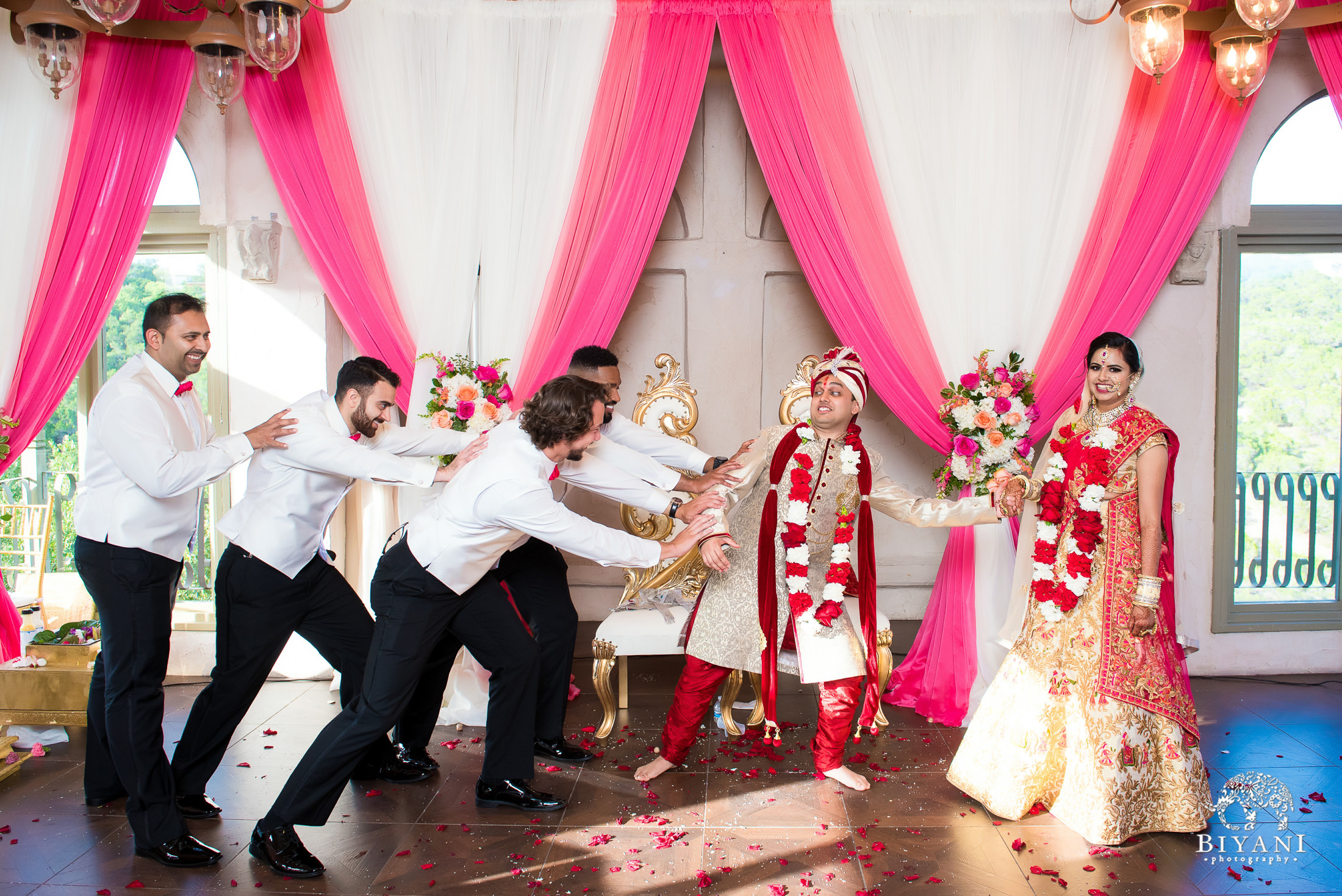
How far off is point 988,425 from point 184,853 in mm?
3779

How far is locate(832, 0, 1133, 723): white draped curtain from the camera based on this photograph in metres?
4.71

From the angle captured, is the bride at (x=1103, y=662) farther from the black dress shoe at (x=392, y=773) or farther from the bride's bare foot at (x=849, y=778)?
the black dress shoe at (x=392, y=773)

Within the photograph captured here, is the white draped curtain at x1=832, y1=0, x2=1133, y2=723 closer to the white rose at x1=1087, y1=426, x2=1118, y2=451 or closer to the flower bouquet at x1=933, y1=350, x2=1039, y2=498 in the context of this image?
the flower bouquet at x1=933, y1=350, x2=1039, y2=498

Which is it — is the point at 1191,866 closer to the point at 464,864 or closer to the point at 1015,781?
the point at 1015,781

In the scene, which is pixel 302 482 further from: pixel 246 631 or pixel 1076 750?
pixel 1076 750

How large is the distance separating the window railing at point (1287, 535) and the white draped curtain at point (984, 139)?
1.81m

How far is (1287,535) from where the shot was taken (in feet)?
17.5

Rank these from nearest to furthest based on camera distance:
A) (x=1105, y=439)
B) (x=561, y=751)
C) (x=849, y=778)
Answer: (x=1105, y=439), (x=849, y=778), (x=561, y=751)

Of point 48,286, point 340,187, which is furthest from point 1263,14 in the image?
point 48,286

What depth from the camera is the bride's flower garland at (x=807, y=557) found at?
12.1ft

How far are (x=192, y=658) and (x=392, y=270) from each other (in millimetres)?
2562

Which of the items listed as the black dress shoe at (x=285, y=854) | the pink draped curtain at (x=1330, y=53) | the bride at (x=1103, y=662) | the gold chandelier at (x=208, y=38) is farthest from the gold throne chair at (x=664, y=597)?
the pink draped curtain at (x=1330, y=53)

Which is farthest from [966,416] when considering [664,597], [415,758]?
[415,758]

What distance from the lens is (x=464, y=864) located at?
10.2 ft
